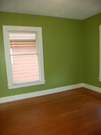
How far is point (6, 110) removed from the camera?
8.93 ft

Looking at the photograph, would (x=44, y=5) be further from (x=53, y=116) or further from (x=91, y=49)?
(x=53, y=116)

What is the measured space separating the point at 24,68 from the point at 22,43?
79cm

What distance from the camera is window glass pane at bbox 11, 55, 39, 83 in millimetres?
3309

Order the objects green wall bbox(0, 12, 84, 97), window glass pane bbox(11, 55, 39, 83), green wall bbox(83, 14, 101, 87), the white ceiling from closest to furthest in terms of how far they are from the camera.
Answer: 1. the white ceiling
2. green wall bbox(0, 12, 84, 97)
3. window glass pane bbox(11, 55, 39, 83)
4. green wall bbox(83, 14, 101, 87)

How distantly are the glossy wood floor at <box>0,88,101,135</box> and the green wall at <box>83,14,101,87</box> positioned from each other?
0.77 meters

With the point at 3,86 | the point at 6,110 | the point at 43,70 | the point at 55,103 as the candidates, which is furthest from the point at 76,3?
the point at 6,110

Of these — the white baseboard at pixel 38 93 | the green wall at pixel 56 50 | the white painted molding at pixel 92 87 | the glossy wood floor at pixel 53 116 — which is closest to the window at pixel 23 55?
the green wall at pixel 56 50

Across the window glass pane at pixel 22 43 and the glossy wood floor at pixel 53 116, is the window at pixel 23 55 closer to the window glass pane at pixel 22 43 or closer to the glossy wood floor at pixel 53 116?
the window glass pane at pixel 22 43

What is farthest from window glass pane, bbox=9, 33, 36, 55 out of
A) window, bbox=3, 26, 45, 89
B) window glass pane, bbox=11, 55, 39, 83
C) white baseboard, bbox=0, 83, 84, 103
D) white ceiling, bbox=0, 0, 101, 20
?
white baseboard, bbox=0, 83, 84, 103

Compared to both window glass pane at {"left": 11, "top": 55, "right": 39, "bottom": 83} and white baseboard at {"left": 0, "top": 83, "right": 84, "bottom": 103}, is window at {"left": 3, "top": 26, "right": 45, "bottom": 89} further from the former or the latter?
white baseboard at {"left": 0, "top": 83, "right": 84, "bottom": 103}

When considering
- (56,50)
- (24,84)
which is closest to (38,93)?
(24,84)

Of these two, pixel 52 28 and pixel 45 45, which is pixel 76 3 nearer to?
pixel 52 28

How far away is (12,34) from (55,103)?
7.83 ft

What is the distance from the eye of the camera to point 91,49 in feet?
12.6
